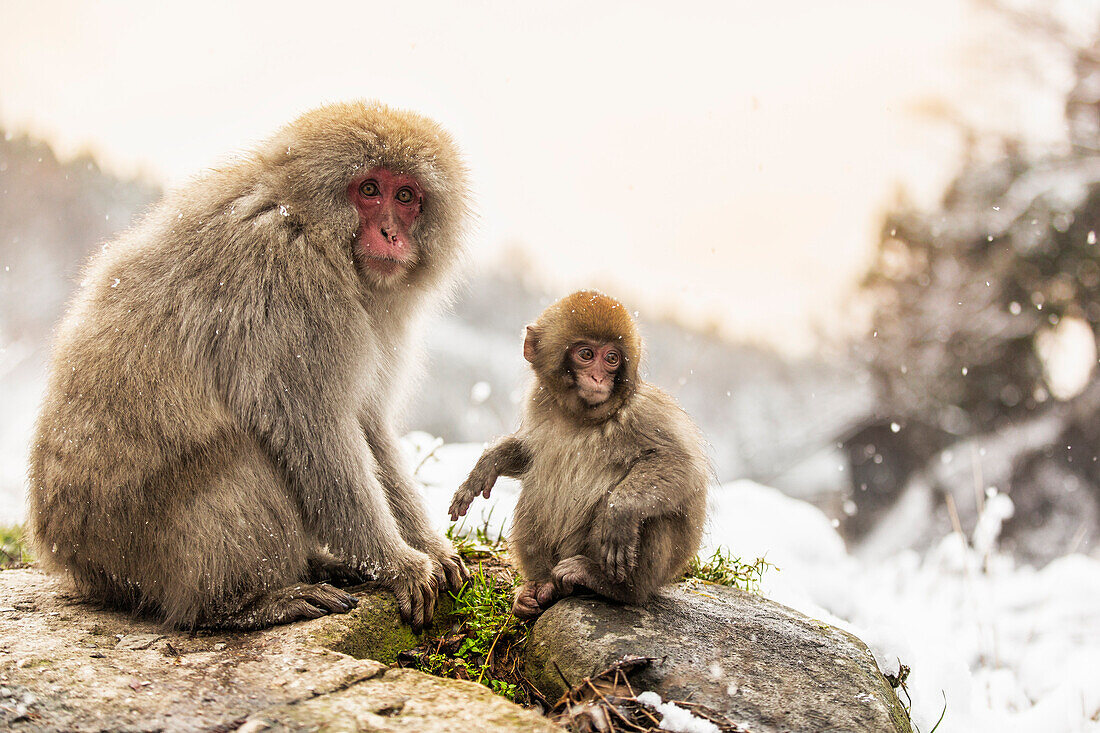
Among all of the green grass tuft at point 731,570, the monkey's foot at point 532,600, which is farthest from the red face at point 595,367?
the green grass tuft at point 731,570

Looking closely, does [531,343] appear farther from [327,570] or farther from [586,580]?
[327,570]

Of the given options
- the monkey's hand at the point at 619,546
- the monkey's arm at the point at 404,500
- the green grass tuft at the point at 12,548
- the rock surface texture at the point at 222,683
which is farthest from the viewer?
the green grass tuft at the point at 12,548

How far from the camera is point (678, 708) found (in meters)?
2.75

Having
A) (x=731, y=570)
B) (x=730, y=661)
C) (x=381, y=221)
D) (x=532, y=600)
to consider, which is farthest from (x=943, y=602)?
(x=381, y=221)

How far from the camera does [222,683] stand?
2.73 m

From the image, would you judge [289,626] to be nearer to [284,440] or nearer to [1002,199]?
[284,440]

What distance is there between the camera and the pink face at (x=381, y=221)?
339cm

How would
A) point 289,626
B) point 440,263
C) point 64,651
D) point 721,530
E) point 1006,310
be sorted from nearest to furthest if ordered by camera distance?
point 64,651 < point 289,626 < point 440,263 < point 721,530 < point 1006,310

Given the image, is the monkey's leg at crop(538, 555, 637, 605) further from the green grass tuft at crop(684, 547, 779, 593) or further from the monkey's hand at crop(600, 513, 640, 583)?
the green grass tuft at crop(684, 547, 779, 593)

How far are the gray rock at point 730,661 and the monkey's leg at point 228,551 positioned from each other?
3.01 ft

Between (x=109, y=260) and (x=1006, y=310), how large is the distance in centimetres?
871

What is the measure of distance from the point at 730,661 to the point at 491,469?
3.98ft

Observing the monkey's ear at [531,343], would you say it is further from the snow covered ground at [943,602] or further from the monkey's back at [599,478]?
the snow covered ground at [943,602]

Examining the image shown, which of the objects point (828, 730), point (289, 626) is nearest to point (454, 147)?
point (289, 626)
